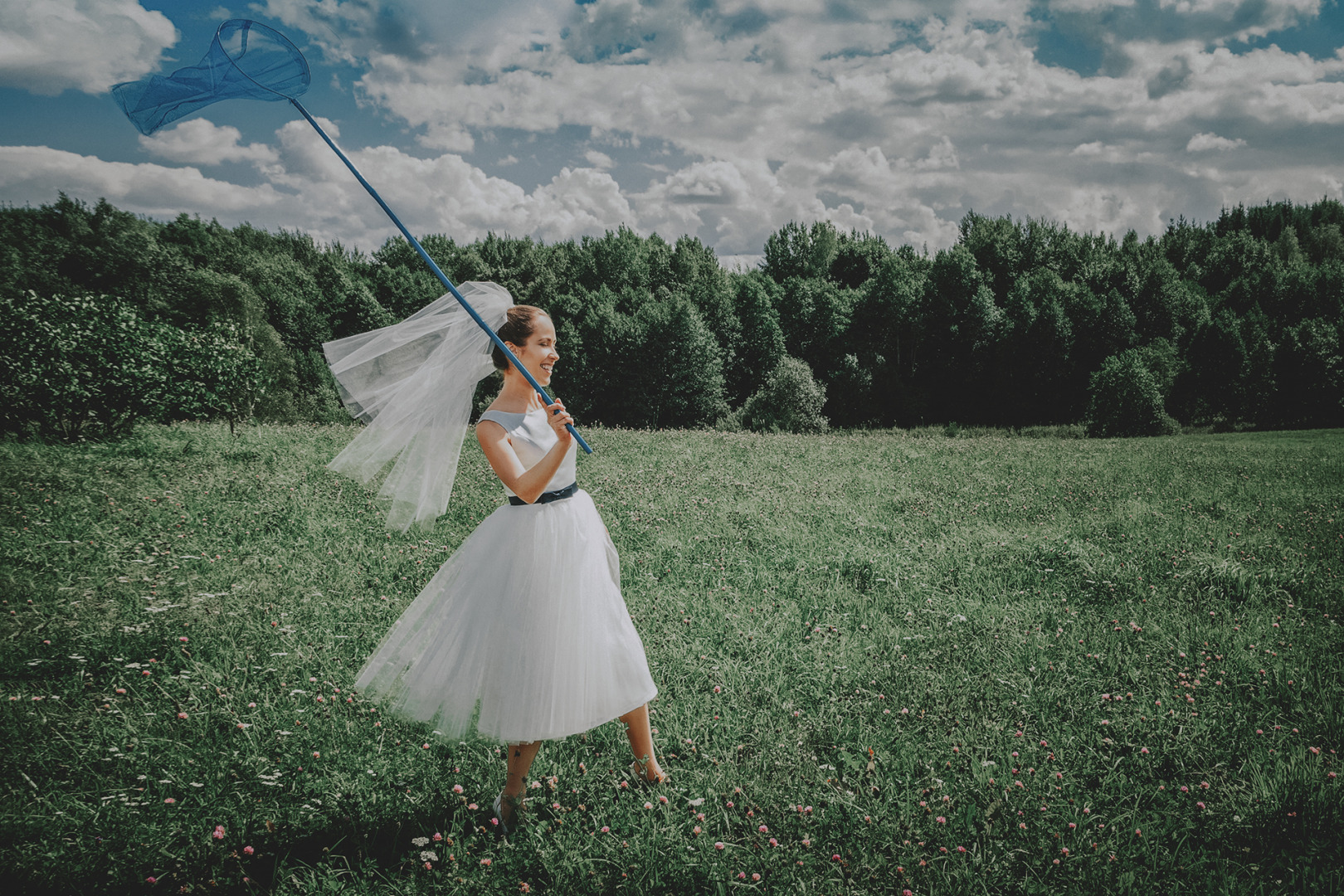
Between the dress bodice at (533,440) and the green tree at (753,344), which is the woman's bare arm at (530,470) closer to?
the dress bodice at (533,440)

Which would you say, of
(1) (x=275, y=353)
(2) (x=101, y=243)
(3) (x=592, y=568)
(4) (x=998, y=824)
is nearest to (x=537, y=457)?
(3) (x=592, y=568)

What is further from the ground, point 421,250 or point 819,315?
point 819,315

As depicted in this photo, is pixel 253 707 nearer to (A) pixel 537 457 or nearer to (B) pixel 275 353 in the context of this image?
(A) pixel 537 457

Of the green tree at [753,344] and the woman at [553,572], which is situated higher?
the green tree at [753,344]

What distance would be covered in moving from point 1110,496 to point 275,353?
49498 millimetres

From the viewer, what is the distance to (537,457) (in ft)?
11.5

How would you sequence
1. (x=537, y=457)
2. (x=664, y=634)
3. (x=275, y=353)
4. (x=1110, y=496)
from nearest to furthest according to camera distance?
(x=537, y=457)
(x=664, y=634)
(x=1110, y=496)
(x=275, y=353)

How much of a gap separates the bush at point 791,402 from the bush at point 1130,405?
18157 mm

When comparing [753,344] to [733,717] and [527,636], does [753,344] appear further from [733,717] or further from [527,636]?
[527,636]

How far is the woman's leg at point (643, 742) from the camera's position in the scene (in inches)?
149

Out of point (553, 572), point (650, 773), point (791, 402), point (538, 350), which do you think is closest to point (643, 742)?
point (650, 773)

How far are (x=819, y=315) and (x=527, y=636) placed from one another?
62.3 meters

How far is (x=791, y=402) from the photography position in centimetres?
4819

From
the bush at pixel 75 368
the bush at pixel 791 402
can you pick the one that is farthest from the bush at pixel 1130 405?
the bush at pixel 75 368
